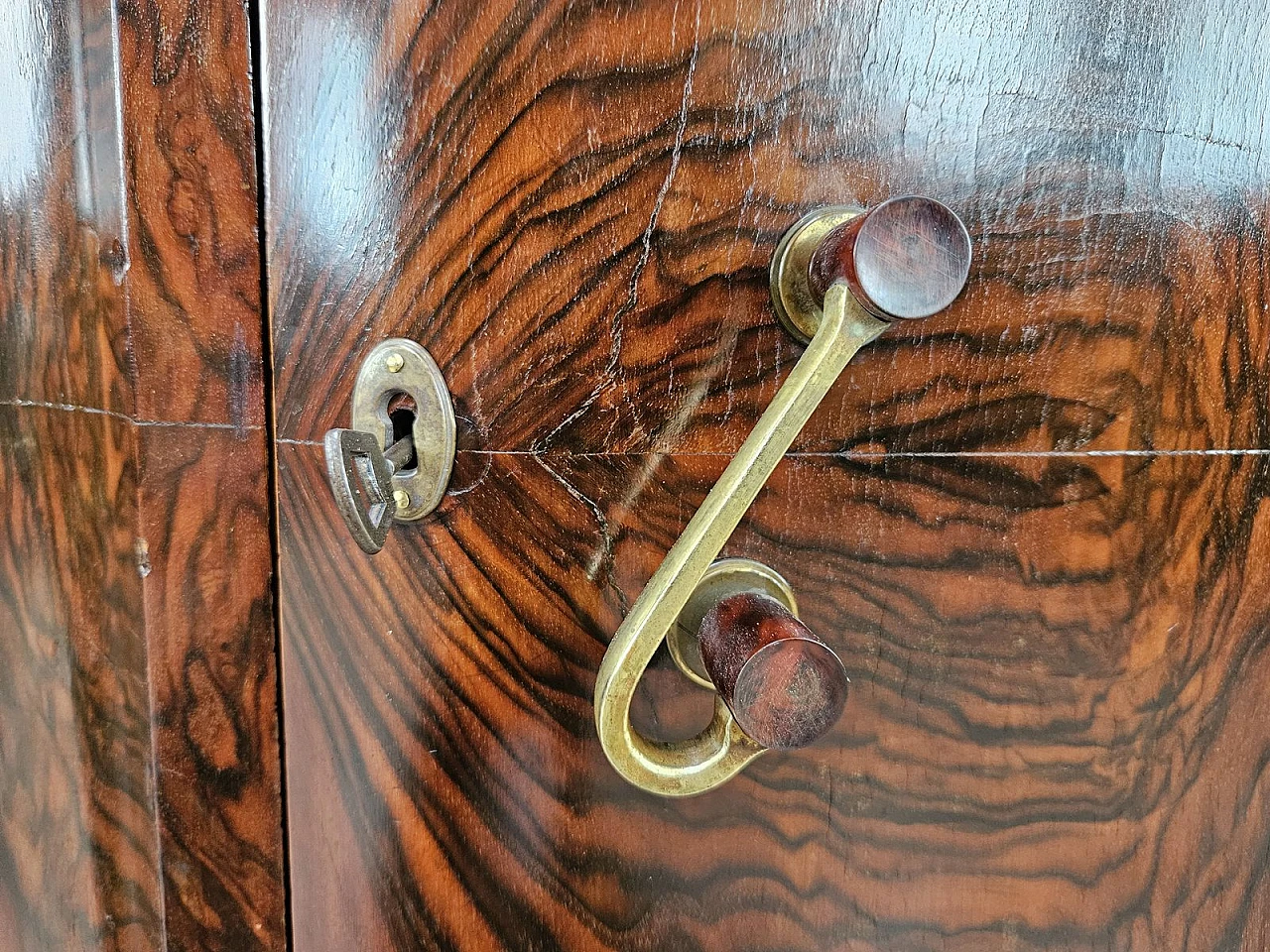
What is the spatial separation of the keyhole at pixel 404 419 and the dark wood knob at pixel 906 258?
178 mm

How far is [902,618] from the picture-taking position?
387mm

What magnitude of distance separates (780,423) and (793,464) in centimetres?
6

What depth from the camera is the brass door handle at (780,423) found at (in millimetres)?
308

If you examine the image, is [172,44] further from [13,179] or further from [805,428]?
[805,428]

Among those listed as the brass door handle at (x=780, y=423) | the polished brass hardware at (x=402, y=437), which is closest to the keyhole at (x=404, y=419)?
the polished brass hardware at (x=402, y=437)

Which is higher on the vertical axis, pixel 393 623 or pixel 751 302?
pixel 751 302

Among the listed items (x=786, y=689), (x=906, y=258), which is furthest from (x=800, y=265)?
(x=786, y=689)

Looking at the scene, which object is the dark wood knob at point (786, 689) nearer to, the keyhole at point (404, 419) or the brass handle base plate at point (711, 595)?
the brass handle base plate at point (711, 595)

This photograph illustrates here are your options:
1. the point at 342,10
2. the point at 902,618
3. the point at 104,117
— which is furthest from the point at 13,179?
the point at 902,618

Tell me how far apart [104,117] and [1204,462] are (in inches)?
19.1

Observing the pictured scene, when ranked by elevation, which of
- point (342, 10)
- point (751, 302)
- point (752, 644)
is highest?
point (342, 10)

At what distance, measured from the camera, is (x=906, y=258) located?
0.31 metres

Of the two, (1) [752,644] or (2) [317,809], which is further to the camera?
(2) [317,809]

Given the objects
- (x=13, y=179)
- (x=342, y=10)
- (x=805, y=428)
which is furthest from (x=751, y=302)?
(x=13, y=179)
